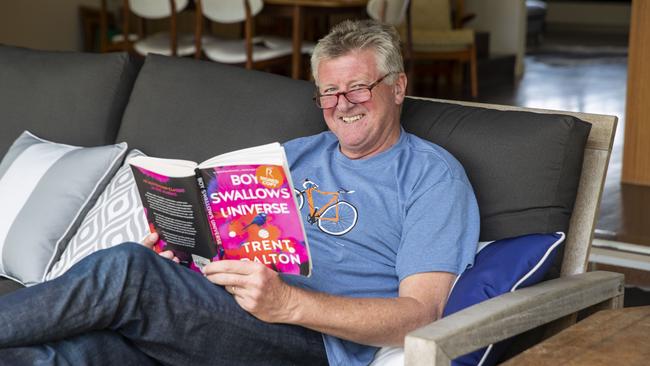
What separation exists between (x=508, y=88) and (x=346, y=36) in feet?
20.1

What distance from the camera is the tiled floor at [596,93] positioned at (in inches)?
164

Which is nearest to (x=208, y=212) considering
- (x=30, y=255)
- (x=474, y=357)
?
(x=474, y=357)

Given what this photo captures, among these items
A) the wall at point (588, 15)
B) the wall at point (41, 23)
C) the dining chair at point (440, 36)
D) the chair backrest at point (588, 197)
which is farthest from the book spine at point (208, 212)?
the wall at point (588, 15)

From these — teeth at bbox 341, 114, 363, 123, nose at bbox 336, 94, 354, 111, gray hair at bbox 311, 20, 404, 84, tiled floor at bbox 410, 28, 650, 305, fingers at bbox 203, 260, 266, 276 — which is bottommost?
tiled floor at bbox 410, 28, 650, 305

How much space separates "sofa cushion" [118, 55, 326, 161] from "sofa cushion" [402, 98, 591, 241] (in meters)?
0.44

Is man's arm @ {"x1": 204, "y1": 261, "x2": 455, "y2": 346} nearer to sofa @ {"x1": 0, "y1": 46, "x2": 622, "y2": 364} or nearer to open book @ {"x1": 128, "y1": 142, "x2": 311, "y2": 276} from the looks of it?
open book @ {"x1": 128, "y1": 142, "x2": 311, "y2": 276}

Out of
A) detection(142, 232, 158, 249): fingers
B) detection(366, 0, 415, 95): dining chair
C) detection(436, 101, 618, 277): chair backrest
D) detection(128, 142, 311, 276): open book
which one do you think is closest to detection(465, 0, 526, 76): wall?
detection(366, 0, 415, 95): dining chair

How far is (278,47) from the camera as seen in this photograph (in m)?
5.74

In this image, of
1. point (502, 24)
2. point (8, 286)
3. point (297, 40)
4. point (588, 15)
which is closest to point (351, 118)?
point (8, 286)

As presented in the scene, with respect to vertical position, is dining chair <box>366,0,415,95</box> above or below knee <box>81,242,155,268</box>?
below

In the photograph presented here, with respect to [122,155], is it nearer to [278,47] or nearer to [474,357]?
[474,357]

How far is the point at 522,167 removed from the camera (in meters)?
2.10

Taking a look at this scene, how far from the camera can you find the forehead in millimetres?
2150

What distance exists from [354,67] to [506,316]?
26.7 inches
